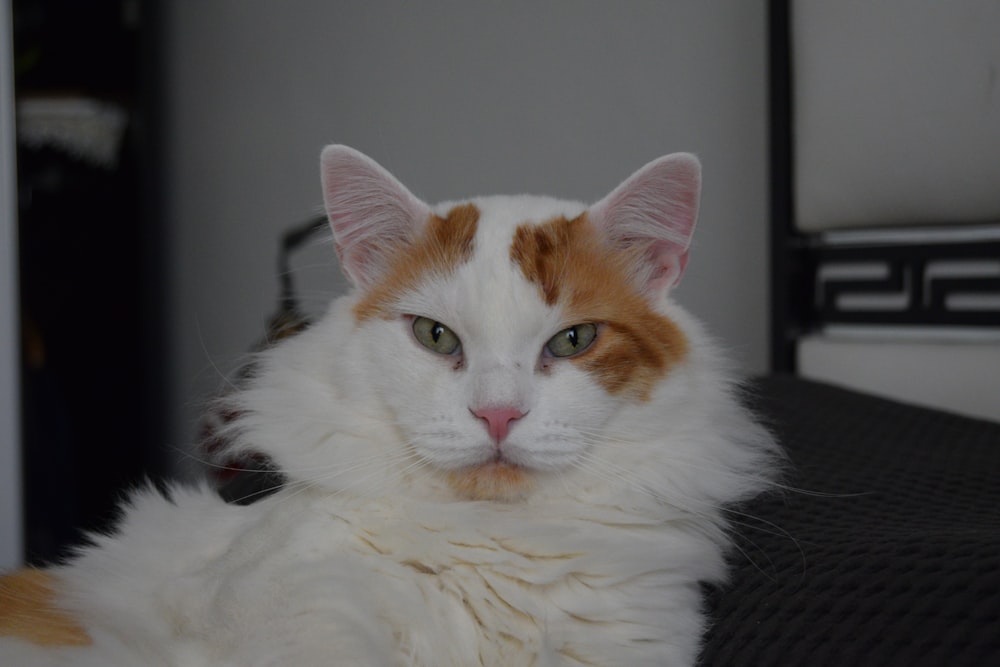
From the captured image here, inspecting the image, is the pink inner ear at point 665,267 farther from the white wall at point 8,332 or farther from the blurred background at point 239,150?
the white wall at point 8,332

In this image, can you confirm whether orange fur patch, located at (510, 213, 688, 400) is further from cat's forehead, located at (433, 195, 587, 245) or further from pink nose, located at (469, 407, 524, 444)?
pink nose, located at (469, 407, 524, 444)

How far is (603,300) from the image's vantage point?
3.63ft

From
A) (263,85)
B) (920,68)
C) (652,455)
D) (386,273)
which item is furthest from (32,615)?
(263,85)

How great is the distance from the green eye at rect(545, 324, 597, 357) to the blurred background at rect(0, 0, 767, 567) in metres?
1.22

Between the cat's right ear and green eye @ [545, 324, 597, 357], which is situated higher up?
the cat's right ear

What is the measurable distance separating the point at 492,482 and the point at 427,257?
0.96 feet

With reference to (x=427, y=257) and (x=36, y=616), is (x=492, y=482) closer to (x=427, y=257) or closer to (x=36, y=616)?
(x=427, y=257)

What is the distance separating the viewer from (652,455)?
1.09 meters

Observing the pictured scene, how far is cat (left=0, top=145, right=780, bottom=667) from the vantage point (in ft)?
3.08

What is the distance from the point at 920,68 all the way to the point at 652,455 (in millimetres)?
1336

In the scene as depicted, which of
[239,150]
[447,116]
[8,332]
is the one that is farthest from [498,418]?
[239,150]

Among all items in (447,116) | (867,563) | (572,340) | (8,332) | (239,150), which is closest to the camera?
(867,563)

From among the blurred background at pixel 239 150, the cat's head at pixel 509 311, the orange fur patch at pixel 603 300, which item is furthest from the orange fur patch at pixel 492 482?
the blurred background at pixel 239 150

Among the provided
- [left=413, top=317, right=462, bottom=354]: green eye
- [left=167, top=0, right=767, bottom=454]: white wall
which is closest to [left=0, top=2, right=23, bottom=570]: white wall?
[left=167, top=0, right=767, bottom=454]: white wall
